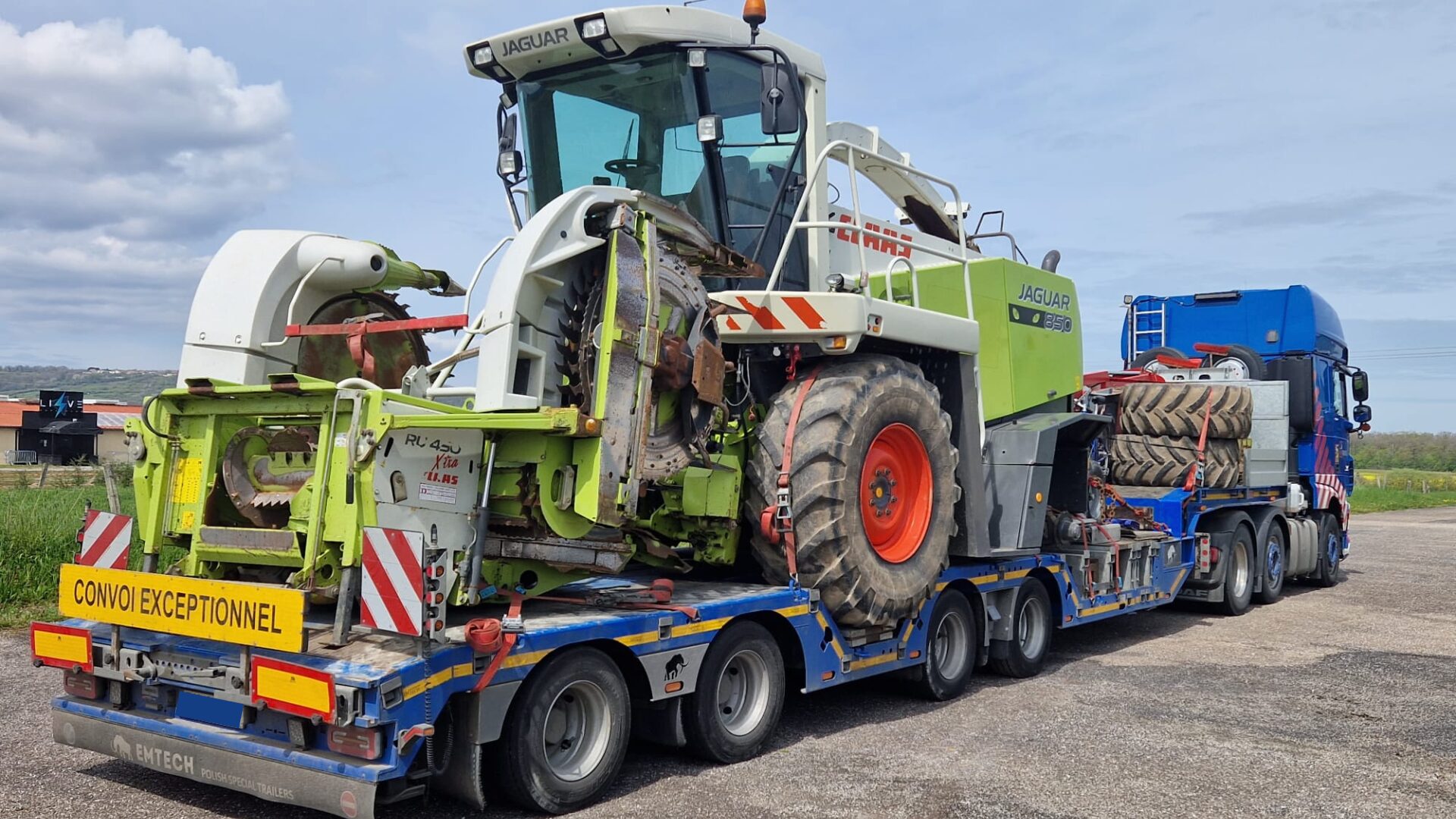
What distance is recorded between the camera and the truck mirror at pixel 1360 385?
15539 millimetres

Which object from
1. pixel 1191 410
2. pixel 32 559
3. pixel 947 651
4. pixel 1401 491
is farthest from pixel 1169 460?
pixel 1401 491

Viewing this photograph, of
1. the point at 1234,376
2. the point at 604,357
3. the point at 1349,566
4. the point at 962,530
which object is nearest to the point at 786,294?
the point at 604,357

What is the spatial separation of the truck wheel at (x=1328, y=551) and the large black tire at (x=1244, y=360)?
239cm

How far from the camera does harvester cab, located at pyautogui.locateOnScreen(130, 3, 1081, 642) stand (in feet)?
17.5

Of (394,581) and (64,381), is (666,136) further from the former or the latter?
(64,381)

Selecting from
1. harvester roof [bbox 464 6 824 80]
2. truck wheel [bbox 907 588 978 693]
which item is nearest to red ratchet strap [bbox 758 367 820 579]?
truck wheel [bbox 907 588 978 693]

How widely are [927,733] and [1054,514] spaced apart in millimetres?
3108

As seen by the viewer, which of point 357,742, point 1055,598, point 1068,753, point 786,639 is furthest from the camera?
point 1055,598

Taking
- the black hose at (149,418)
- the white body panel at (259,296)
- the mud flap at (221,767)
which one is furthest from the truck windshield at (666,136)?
the mud flap at (221,767)

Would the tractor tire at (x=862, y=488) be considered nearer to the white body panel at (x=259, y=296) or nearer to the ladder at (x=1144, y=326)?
the white body panel at (x=259, y=296)

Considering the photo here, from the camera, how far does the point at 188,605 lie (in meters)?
5.12

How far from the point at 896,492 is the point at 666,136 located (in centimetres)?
260

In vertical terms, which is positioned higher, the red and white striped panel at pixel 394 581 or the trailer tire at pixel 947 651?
the red and white striped panel at pixel 394 581

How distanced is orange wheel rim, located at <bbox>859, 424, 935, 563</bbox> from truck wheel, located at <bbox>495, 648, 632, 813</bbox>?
2.10 meters
